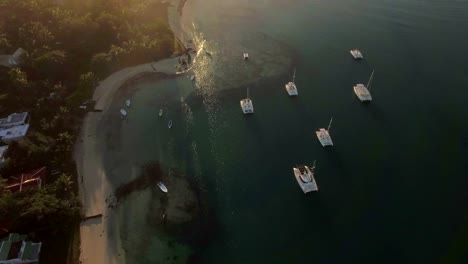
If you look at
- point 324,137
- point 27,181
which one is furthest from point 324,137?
point 27,181

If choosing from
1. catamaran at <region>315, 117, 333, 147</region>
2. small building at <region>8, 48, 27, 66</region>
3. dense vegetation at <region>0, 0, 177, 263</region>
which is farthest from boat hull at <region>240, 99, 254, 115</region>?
small building at <region>8, 48, 27, 66</region>

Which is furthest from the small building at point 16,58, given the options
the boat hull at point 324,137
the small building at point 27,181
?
the boat hull at point 324,137

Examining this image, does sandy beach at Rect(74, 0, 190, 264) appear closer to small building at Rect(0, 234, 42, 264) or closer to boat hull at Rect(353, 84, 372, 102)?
small building at Rect(0, 234, 42, 264)

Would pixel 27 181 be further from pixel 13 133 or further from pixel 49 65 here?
pixel 49 65

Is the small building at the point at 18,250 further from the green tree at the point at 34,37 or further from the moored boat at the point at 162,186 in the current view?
the green tree at the point at 34,37

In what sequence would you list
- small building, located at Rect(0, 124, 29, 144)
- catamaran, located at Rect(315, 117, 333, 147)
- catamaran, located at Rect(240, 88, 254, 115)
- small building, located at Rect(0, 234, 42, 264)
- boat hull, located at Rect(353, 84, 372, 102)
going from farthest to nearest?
boat hull, located at Rect(353, 84, 372, 102) < catamaran, located at Rect(240, 88, 254, 115) < catamaran, located at Rect(315, 117, 333, 147) < small building, located at Rect(0, 124, 29, 144) < small building, located at Rect(0, 234, 42, 264)

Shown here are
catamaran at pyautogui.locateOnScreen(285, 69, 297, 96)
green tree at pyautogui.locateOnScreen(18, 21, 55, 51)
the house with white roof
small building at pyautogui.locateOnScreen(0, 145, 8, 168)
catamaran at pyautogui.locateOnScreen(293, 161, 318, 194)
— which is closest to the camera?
catamaran at pyautogui.locateOnScreen(293, 161, 318, 194)

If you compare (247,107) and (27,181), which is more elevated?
(27,181)
